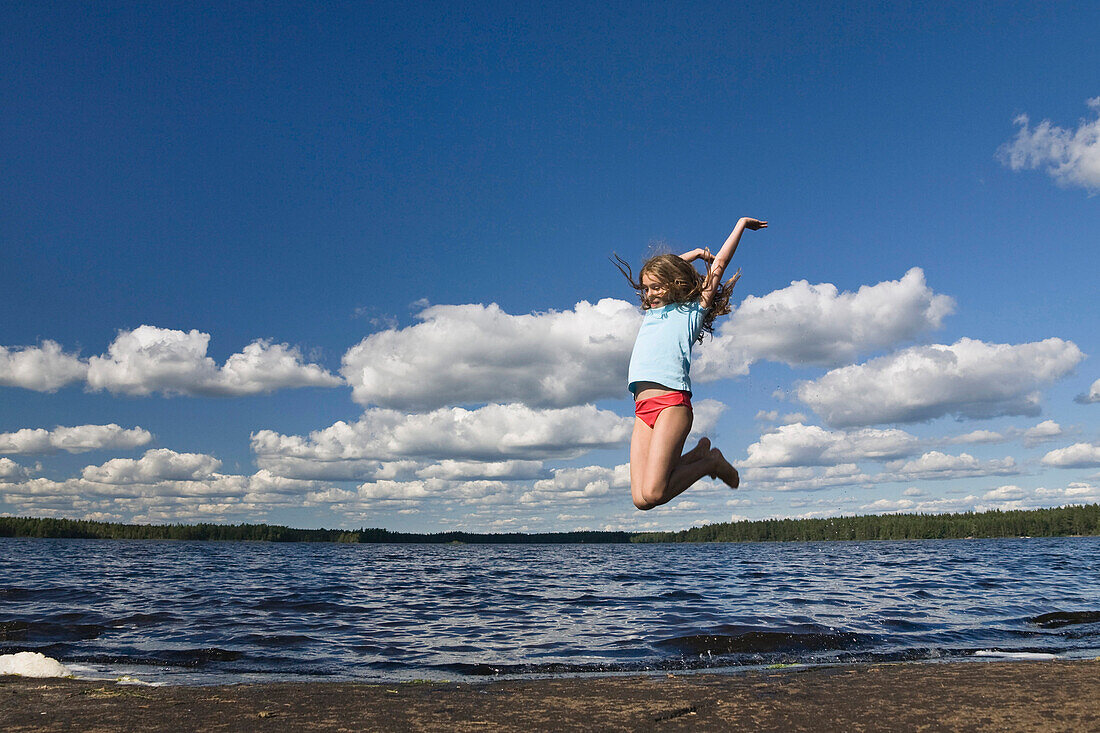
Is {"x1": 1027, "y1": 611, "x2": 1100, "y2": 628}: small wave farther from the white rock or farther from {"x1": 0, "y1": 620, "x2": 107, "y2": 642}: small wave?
{"x1": 0, "y1": 620, "x2": 107, "y2": 642}: small wave

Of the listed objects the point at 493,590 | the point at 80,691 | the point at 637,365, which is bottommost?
the point at 493,590

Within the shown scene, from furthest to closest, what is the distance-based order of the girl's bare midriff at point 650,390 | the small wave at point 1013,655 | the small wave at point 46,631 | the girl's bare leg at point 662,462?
1. the small wave at point 46,631
2. the small wave at point 1013,655
3. the girl's bare midriff at point 650,390
4. the girl's bare leg at point 662,462

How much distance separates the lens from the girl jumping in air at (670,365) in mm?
6234

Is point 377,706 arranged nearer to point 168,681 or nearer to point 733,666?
point 168,681

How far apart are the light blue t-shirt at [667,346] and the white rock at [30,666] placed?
26.6 ft

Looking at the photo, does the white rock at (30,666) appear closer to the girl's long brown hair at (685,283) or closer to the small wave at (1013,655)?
the girl's long brown hair at (685,283)

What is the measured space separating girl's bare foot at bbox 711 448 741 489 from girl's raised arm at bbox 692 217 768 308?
57.9 inches

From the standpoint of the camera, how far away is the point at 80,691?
298 inches

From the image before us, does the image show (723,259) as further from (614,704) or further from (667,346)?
(614,704)

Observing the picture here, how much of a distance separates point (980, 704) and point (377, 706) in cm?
553

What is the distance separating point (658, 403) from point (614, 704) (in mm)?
2971

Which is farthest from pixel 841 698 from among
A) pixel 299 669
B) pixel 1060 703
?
pixel 299 669

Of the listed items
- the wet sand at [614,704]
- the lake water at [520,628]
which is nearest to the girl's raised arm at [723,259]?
the wet sand at [614,704]

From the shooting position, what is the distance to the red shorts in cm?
623
